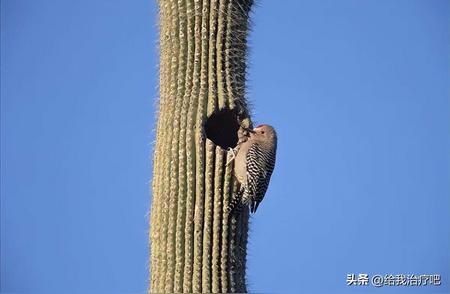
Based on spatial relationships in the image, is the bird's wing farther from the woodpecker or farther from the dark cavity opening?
the dark cavity opening

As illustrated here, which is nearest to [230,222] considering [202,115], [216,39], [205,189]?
[205,189]

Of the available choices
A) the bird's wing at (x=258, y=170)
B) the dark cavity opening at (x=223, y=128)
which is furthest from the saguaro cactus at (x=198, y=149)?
the bird's wing at (x=258, y=170)

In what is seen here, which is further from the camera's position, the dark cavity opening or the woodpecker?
the dark cavity opening

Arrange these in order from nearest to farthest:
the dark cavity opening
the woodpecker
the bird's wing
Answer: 1. the woodpecker
2. the bird's wing
3. the dark cavity opening

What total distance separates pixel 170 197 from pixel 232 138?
1.04 meters

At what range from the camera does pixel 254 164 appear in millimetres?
6184

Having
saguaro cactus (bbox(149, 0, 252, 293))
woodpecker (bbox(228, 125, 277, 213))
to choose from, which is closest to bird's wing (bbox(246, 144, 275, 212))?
woodpecker (bbox(228, 125, 277, 213))

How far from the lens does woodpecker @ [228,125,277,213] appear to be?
586 cm

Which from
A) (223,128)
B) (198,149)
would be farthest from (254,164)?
(198,149)

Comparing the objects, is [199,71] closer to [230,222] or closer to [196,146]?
[196,146]

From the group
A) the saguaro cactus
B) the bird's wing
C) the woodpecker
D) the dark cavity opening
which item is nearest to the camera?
the saguaro cactus

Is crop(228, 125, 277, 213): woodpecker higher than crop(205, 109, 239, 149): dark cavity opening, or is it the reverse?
crop(205, 109, 239, 149): dark cavity opening

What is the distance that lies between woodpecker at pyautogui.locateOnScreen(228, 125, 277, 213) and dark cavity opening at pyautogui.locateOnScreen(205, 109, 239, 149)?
12 cm

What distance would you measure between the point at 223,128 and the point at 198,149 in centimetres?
58
